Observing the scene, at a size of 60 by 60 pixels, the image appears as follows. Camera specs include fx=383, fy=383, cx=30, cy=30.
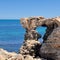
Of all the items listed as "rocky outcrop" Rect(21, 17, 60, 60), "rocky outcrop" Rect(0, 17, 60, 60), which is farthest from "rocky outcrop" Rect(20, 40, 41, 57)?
"rocky outcrop" Rect(21, 17, 60, 60)

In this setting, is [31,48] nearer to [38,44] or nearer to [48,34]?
[38,44]

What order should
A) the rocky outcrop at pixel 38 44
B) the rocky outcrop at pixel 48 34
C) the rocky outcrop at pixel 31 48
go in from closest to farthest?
the rocky outcrop at pixel 38 44 → the rocky outcrop at pixel 48 34 → the rocky outcrop at pixel 31 48

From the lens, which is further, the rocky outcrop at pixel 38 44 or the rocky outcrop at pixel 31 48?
the rocky outcrop at pixel 31 48

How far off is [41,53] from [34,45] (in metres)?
1.39

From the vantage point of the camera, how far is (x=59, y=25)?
32.9 m

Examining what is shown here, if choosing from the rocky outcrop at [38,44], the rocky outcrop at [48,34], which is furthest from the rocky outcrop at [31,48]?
the rocky outcrop at [48,34]

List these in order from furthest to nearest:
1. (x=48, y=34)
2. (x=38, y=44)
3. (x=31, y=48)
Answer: (x=48, y=34) < (x=38, y=44) < (x=31, y=48)

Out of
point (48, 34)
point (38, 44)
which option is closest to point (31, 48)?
point (38, 44)

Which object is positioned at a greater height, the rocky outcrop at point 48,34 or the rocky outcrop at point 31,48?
the rocky outcrop at point 48,34

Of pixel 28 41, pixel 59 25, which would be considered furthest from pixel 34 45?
pixel 59 25

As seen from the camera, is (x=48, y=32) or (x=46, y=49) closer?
(x=46, y=49)

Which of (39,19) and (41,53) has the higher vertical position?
(39,19)

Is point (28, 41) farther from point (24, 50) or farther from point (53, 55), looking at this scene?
point (53, 55)

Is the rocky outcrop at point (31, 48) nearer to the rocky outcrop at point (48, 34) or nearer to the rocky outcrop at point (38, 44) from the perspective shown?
the rocky outcrop at point (38, 44)
